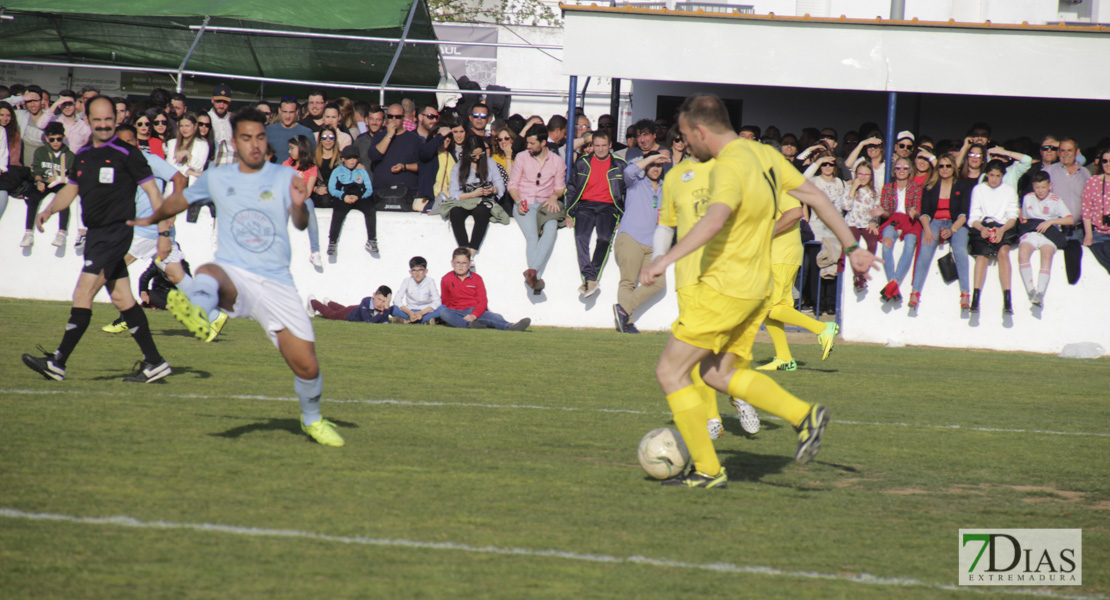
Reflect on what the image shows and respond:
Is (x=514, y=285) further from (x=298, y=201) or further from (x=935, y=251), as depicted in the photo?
(x=298, y=201)

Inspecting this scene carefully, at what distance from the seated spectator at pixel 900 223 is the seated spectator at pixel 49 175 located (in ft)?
40.1

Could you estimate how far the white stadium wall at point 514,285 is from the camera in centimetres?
1508

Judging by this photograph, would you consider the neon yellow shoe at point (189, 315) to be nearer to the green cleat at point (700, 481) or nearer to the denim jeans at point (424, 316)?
the green cleat at point (700, 481)

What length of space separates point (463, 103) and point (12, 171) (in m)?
8.01

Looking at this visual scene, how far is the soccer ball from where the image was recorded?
5.91 meters

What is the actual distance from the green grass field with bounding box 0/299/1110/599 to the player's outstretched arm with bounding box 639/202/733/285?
123 centimetres

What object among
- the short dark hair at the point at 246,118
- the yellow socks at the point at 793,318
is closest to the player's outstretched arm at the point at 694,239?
the short dark hair at the point at 246,118

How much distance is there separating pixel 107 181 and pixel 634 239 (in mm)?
8188

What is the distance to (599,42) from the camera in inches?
631

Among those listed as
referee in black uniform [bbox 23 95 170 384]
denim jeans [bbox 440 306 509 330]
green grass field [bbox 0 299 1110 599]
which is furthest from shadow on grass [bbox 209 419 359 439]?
denim jeans [bbox 440 306 509 330]

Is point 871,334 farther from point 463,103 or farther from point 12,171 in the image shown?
point 12,171

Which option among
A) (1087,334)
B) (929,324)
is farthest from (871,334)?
(1087,334)

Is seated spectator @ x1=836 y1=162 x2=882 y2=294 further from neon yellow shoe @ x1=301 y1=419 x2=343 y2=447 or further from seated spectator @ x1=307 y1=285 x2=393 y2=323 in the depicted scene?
neon yellow shoe @ x1=301 y1=419 x2=343 y2=447

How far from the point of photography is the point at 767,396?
5895mm
